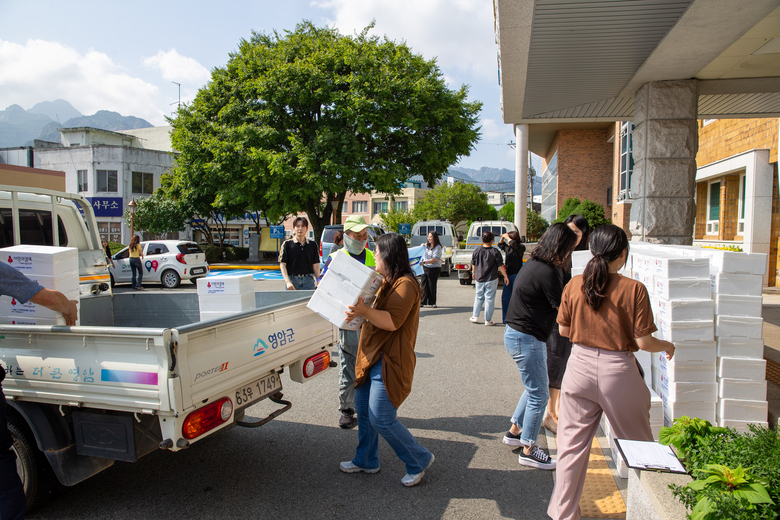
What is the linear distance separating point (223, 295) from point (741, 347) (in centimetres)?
389

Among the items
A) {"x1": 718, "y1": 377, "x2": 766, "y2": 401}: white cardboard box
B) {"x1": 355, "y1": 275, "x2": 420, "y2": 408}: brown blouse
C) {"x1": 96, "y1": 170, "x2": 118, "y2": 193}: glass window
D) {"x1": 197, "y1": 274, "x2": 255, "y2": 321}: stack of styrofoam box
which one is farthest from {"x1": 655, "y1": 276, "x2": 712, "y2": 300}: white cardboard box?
{"x1": 96, "y1": 170, "x2": 118, "y2": 193}: glass window

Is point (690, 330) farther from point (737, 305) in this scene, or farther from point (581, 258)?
point (581, 258)

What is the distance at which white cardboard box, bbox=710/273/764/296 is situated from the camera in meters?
3.57

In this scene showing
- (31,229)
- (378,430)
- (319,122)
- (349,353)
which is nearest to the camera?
(378,430)

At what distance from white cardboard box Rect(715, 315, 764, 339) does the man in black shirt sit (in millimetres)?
4519

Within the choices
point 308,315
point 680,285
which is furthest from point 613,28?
point 308,315

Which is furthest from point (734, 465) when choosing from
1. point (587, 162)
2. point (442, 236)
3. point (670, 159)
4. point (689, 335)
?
point (587, 162)

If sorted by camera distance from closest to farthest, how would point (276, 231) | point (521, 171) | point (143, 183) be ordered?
point (521, 171), point (276, 231), point (143, 183)

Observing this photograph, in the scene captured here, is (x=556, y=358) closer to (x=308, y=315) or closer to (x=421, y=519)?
(x=421, y=519)

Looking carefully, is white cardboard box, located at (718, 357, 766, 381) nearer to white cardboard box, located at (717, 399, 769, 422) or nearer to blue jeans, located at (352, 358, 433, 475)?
white cardboard box, located at (717, 399, 769, 422)

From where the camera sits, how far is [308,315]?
163 inches

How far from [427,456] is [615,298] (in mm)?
1744

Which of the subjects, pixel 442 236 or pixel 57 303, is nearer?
pixel 57 303

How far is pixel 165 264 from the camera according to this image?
56.2 ft
